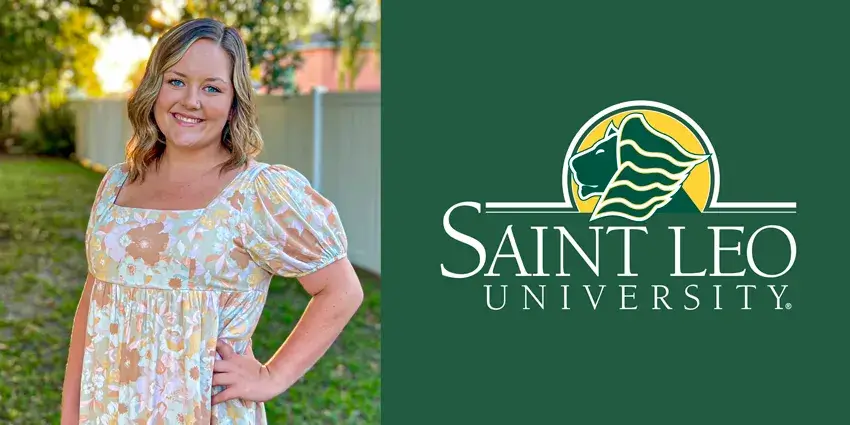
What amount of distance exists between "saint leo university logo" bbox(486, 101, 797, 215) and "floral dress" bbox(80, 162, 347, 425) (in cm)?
165

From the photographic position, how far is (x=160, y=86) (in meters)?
2.51

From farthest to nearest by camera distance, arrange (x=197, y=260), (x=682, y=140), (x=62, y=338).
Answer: (x=62, y=338), (x=682, y=140), (x=197, y=260)

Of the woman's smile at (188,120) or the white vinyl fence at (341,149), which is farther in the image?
the white vinyl fence at (341,149)

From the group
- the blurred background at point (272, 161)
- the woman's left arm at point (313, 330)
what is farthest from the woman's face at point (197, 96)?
the blurred background at point (272, 161)

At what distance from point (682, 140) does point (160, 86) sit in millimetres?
2015

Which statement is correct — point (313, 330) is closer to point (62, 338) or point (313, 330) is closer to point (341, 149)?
point (62, 338)

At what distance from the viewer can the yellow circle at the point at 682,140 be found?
3.95 meters

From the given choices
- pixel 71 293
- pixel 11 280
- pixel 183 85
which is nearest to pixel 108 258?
pixel 183 85

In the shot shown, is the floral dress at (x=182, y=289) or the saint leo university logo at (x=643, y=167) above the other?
the saint leo university logo at (x=643, y=167)

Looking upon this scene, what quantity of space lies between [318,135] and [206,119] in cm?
880

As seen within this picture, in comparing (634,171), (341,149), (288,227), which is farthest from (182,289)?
(341,149)

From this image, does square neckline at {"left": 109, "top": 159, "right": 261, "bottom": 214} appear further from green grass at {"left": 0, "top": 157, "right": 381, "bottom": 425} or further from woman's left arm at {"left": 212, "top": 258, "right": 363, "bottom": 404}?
green grass at {"left": 0, "top": 157, "right": 381, "bottom": 425}

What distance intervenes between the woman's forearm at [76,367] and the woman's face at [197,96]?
384mm

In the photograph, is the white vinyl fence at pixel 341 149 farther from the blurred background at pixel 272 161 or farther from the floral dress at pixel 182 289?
the floral dress at pixel 182 289
